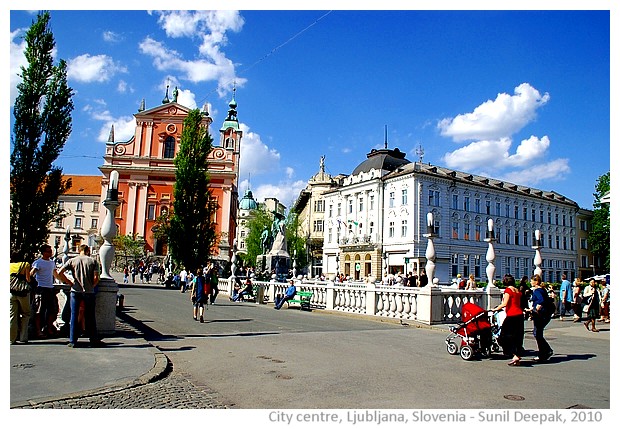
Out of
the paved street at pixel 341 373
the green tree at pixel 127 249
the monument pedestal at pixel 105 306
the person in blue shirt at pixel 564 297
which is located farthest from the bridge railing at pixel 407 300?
the green tree at pixel 127 249

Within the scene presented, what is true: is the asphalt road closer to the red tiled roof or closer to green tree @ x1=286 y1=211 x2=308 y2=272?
green tree @ x1=286 y1=211 x2=308 y2=272

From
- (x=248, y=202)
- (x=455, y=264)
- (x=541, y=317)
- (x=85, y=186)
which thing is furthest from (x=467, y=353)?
(x=248, y=202)

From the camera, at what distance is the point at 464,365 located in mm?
9352

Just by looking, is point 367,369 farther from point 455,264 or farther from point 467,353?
point 455,264

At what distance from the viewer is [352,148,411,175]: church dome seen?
67.5 m

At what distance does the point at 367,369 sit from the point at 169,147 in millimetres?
63379

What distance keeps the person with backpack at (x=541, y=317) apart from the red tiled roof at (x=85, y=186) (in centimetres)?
9086

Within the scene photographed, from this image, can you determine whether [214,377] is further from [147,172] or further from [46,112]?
[147,172]

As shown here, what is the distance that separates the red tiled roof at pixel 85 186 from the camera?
90.3 m

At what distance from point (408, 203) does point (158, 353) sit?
52.4 metres

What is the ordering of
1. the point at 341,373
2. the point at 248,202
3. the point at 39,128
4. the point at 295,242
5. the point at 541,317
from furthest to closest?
1. the point at 248,202
2. the point at 295,242
3. the point at 39,128
4. the point at 541,317
5. the point at 341,373

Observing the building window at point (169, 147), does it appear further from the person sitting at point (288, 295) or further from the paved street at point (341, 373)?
the paved street at point (341, 373)

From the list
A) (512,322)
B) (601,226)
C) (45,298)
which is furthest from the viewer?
(601,226)

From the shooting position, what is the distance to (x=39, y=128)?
1147 inches
